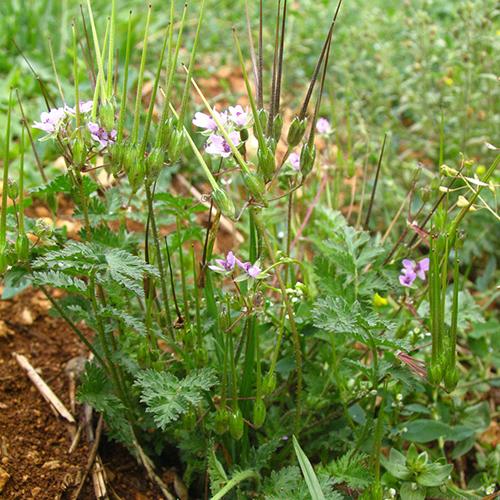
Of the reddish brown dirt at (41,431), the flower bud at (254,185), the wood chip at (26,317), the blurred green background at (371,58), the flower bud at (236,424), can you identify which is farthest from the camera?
the blurred green background at (371,58)

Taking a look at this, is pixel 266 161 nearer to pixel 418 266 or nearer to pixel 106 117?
pixel 106 117

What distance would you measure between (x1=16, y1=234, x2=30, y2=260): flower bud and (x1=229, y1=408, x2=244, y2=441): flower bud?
15.7 inches

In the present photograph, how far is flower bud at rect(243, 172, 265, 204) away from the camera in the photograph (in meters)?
0.98

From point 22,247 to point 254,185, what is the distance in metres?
0.37

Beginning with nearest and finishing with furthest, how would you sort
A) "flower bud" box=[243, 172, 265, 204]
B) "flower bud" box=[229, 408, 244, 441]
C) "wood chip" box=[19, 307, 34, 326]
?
1. "flower bud" box=[243, 172, 265, 204]
2. "flower bud" box=[229, 408, 244, 441]
3. "wood chip" box=[19, 307, 34, 326]

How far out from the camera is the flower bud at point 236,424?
3.59 ft

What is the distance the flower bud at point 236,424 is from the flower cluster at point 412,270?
0.40 meters

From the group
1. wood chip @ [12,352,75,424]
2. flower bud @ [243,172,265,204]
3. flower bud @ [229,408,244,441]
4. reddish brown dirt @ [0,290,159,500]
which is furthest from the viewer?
wood chip @ [12,352,75,424]

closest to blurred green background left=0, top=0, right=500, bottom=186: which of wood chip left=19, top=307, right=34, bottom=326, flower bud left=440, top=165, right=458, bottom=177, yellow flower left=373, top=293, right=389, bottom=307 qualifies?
yellow flower left=373, top=293, right=389, bottom=307

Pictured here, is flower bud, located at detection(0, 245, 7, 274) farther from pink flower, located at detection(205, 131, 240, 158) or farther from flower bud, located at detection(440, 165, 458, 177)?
flower bud, located at detection(440, 165, 458, 177)

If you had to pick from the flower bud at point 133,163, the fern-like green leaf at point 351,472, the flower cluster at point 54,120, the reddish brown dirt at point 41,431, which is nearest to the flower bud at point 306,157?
the flower bud at point 133,163

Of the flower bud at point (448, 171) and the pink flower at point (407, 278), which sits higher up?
the flower bud at point (448, 171)

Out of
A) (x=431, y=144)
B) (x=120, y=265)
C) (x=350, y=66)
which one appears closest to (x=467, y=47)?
(x=431, y=144)

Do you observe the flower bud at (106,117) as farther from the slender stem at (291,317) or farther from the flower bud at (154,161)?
the slender stem at (291,317)
